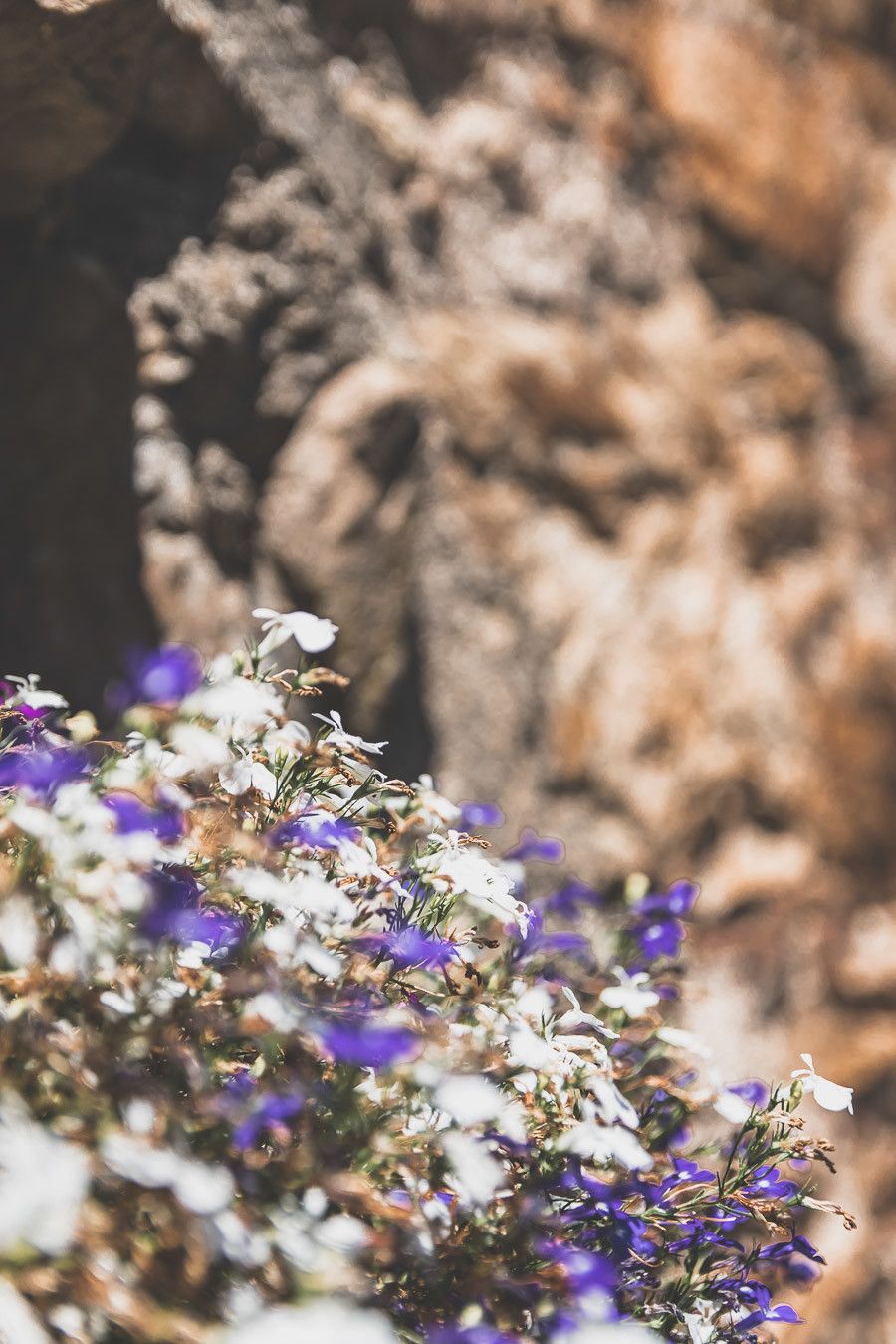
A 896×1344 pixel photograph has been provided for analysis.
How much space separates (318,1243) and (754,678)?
6.64ft

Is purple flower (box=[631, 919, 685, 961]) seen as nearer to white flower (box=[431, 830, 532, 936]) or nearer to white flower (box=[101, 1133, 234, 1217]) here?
white flower (box=[431, 830, 532, 936])

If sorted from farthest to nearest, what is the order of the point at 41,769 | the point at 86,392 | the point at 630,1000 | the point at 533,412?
the point at 533,412
the point at 86,392
the point at 630,1000
the point at 41,769

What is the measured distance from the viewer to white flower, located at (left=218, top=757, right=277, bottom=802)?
3.12ft

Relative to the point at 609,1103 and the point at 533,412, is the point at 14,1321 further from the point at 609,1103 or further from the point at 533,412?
the point at 533,412

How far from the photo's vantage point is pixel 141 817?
2.58 feet

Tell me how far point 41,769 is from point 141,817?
0.39 feet

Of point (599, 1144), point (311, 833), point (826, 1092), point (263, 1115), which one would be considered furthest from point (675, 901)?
point (263, 1115)

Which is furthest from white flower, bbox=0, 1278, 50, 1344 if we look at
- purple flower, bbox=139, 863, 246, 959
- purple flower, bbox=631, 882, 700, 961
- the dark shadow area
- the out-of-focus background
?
the dark shadow area

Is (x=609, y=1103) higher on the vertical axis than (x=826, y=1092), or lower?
lower

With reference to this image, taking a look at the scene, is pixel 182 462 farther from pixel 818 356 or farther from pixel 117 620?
pixel 818 356

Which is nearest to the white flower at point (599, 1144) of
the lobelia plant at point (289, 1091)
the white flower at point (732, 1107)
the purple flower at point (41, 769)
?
the lobelia plant at point (289, 1091)

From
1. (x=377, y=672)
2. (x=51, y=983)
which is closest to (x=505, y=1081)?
(x=51, y=983)

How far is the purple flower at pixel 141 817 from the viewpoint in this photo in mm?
774

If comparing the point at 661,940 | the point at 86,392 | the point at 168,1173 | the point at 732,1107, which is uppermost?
the point at 86,392
